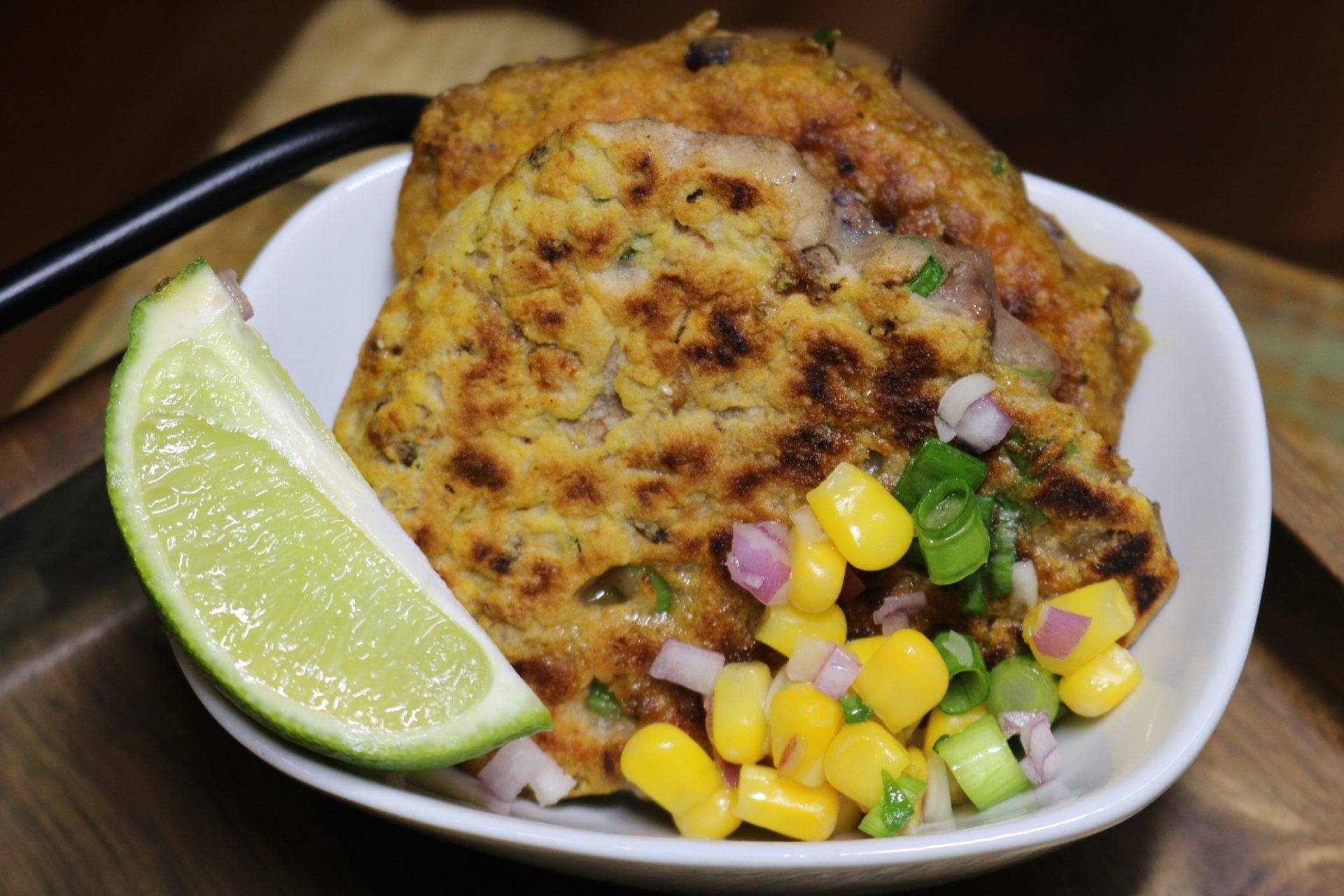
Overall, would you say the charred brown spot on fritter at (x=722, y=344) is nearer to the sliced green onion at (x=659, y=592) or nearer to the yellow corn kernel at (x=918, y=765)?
the sliced green onion at (x=659, y=592)

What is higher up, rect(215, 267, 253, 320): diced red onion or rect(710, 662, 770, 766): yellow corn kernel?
rect(215, 267, 253, 320): diced red onion

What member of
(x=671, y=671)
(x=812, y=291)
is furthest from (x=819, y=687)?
(x=812, y=291)

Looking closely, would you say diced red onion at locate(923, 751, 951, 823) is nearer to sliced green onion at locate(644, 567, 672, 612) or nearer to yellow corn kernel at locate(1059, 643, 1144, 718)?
yellow corn kernel at locate(1059, 643, 1144, 718)

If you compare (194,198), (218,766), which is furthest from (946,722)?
(194,198)

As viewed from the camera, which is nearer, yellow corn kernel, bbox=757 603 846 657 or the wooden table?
yellow corn kernel, bbox=757 603 846 657

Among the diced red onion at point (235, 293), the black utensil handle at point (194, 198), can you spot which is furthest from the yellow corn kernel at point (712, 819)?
the black utensil handle at point (194, 198)

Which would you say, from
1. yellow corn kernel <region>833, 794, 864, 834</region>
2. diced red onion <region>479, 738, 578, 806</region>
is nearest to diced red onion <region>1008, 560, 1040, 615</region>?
yellow corn kernel <region>833, 794, 864, 834</region>

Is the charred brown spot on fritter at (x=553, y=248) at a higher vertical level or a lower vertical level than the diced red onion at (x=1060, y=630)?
higher
